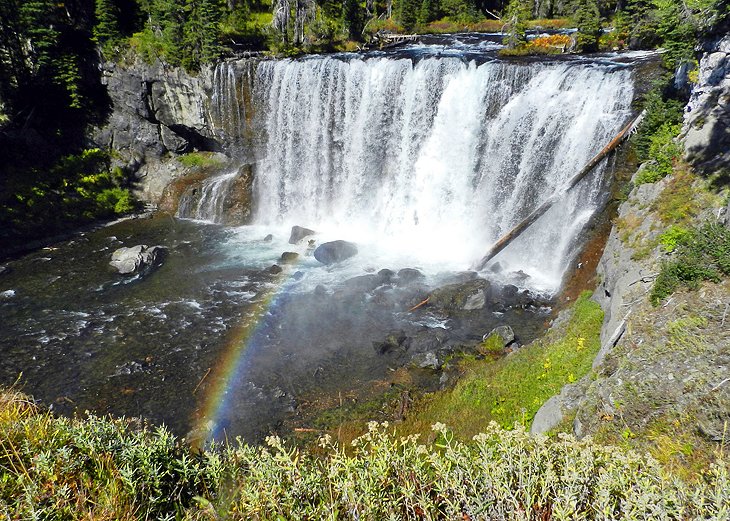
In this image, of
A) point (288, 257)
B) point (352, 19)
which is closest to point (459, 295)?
point (288, 257)

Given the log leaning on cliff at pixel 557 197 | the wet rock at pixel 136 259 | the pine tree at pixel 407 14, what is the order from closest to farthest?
1. the log leaning on cliff at pixel 557 197
2. the wet rock at pixel 136 259
3. the pine tree at pixel 407 14

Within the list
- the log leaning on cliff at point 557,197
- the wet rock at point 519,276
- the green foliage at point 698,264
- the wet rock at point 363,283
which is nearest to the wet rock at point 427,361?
the wet rock at point 363,283

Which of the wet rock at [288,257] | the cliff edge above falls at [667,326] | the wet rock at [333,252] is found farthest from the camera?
the wet rock at [288,257]

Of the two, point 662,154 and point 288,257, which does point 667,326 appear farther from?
point 288,257

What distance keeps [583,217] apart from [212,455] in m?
17.9

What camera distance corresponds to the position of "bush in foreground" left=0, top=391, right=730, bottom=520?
11.5 feet

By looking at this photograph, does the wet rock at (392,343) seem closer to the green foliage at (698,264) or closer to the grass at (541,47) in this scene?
the green foliage at (698,264)

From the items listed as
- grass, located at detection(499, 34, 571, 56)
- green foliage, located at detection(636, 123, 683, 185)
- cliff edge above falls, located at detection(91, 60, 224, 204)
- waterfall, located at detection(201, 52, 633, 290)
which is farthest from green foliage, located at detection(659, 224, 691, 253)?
cliff edge above falls, located at detection(91, 60, 224, 204)

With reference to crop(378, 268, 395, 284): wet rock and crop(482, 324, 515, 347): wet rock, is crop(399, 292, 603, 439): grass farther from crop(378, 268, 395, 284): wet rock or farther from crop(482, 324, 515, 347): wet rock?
crop(378, 268, 395, 284): wet rock

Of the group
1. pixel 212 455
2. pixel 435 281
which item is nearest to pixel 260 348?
pixel 435 281

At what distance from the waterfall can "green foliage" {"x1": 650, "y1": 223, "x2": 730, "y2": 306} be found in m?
8.23

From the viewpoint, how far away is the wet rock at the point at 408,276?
2045 cm

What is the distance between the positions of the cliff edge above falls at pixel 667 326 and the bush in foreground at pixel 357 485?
11.6 ft

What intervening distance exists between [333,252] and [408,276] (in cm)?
486
